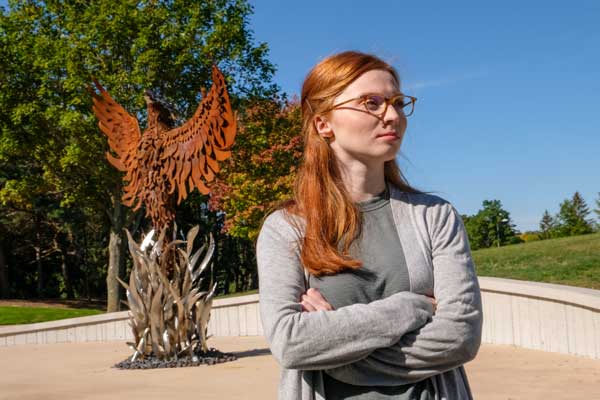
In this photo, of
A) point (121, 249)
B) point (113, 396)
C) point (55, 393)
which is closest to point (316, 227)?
point (113, 396)

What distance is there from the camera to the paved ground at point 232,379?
213 inches

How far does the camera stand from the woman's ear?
1.90 m

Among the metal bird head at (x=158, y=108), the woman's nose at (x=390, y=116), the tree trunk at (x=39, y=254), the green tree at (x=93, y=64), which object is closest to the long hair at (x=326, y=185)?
the woman's nose at (x=390, y=116)

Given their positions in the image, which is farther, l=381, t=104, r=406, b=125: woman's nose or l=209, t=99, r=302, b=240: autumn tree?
l=209, t=99, r=302, b=240: autumn tree

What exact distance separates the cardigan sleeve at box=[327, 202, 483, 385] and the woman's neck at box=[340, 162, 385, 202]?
0.65 ft

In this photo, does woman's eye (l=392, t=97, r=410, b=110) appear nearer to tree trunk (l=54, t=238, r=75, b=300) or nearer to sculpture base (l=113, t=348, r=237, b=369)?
sculpture base (l=113, t=348, r=237, b=369)

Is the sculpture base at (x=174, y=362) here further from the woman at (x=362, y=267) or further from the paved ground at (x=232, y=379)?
the woman at (x=362, y=267)

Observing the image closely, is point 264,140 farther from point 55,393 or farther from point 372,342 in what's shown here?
point 372,342

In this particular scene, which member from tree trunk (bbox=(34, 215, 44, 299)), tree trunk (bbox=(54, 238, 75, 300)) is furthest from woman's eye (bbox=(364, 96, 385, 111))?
tree trunk (bbox=(54, 238, 75, 300))

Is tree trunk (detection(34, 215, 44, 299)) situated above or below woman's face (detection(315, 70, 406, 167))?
above

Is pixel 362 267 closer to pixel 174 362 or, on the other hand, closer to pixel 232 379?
pixel 232 379

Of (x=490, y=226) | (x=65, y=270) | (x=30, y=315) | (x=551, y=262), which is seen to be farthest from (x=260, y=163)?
(x=490, y=226)

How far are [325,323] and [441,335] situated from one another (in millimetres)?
300

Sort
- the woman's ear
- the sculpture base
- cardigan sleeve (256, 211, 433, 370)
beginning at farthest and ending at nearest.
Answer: the sculpture base < the woman's ear < cardigan sleeve (256, 211, 433, 370)
